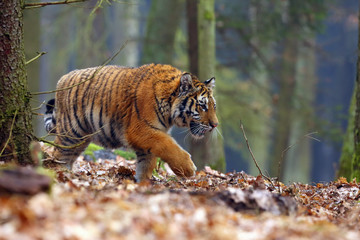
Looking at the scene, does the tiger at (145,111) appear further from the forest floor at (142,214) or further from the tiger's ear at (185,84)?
the forest floor at (142,214)

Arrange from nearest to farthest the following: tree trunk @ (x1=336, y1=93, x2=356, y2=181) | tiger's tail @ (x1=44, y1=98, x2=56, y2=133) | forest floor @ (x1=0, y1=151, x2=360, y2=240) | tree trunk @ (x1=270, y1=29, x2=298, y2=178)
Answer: forest floor @ (x1=0, y1=151, x2=360, y2=240) → tiger's tail @ (x1=44, y1=98, x2=56, y2=133) → tree trunk @ (x1=336, y1=93, x2=356, y2=181) → tree trunk @ (x1=270, y1=29, x2=298, y2=178)

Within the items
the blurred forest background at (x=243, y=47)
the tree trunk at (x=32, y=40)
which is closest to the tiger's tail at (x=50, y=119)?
the blurred forest background at (x=243, y=47)

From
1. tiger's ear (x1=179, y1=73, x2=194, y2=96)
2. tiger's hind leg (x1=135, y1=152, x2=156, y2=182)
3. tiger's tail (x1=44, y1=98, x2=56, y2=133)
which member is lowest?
tiger's hind leg (x1=135, y1=152, x2=156, y2=182)

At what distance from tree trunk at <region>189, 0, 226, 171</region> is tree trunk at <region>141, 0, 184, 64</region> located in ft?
12.6

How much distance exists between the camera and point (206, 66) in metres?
10.9

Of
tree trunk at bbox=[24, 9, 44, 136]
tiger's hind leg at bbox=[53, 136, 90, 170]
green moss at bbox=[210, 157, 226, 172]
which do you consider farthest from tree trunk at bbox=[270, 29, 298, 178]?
tiger's hind leg at bbox=[53, 136, 90, 170]

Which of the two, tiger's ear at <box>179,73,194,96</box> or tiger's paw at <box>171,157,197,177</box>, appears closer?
tiger's paw at <box>171,157,197,177</box>

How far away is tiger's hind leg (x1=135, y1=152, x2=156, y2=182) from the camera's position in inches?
267

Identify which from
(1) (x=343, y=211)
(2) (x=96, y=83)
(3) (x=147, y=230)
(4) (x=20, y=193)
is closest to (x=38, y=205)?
(4) (x=20, y=193)

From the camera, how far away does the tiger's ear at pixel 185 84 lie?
643 cm

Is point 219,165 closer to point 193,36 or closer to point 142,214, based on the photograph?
point 193,36

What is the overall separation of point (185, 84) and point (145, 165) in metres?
1.33

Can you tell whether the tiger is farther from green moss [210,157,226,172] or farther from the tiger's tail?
green moss [210,157,226,172]

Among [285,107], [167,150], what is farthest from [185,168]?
[285,107]
